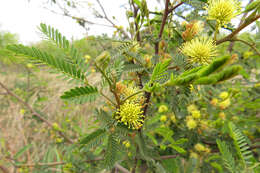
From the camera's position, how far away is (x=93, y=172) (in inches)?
21.9

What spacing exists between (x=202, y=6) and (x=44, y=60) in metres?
0.35

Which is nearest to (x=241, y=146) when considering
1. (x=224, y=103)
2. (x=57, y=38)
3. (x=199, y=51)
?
(x=199, y=51)

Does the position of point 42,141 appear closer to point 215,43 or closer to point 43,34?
point 43,34

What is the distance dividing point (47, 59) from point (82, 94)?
69 millimetres

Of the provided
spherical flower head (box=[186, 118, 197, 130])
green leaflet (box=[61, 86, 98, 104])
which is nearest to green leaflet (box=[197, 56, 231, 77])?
green leaflet (box=[61, 86, 98, 104])

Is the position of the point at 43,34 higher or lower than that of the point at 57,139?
higher

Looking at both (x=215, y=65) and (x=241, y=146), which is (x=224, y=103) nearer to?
(x=241, y=146)

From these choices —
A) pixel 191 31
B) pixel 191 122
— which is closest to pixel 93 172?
pixel 191 122

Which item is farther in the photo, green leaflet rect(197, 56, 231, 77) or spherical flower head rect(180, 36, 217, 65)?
spherical flower head rect(180, 36, 217, 65)

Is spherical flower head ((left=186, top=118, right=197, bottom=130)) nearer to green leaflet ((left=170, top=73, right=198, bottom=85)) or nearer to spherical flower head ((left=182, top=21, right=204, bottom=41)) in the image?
spherical flower head ((left=182, top=21, right=204, bottom=41))

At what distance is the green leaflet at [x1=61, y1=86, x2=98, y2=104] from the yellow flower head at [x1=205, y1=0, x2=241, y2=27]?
303 mm

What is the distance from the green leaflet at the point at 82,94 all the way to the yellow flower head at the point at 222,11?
30 centimetres

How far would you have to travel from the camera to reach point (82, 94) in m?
0.22

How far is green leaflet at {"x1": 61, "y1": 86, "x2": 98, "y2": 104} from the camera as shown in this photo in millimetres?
206
